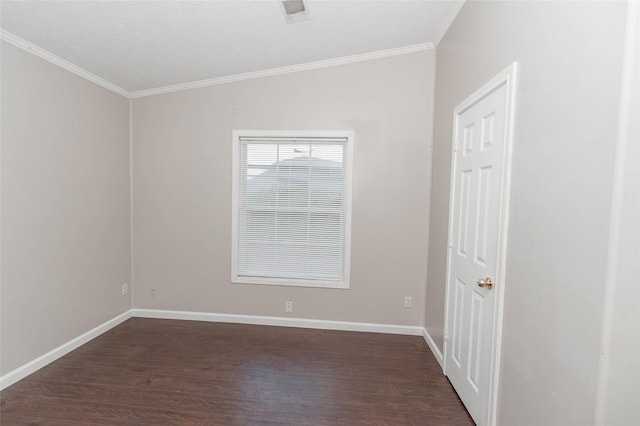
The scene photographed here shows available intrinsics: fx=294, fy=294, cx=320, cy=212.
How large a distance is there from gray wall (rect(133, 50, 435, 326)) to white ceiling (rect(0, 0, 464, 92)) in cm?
28

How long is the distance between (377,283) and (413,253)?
0.51 m

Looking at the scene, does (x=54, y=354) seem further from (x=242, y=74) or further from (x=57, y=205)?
(x=242, y=74)

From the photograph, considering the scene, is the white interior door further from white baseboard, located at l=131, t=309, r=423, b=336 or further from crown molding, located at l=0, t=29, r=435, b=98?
crown molding, located at l=0, t=29, r=435, b=98

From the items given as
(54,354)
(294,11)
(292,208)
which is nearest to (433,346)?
(292,208)

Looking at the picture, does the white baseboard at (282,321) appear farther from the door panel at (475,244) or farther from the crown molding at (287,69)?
the crown molding at (287,69)

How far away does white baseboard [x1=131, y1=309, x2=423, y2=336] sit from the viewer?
3.20 meters

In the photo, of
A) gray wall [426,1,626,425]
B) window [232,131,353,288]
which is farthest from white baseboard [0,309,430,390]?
gray wall [426,1,626,425]

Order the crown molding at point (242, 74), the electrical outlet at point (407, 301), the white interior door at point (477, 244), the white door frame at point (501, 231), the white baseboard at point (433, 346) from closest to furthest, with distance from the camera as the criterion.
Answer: the white door frame at point (501, 231), the white interior door at point (477, 244), the white baseboard at point (433, 346), the crown molding at point (242, 74), the electrical outlet at point (407, 301)

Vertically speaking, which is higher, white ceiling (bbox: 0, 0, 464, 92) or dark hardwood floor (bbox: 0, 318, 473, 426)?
white ceiling (bbox: 0, 0, 464, 92)

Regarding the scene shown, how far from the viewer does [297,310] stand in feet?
10.9

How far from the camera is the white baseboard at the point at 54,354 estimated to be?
2207 millimetres

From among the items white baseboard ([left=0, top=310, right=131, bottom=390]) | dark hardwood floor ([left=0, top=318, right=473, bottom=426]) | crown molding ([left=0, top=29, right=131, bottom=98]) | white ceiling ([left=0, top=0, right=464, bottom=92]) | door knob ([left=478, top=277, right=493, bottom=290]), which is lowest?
dark hardwood floor ([left=0, top=318, right=473, bottom=426])

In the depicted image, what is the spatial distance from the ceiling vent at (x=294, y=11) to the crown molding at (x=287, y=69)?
818 mm

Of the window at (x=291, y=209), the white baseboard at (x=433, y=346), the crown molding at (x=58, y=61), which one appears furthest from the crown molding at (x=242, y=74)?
the white baseboard at (x=433, y=346)
